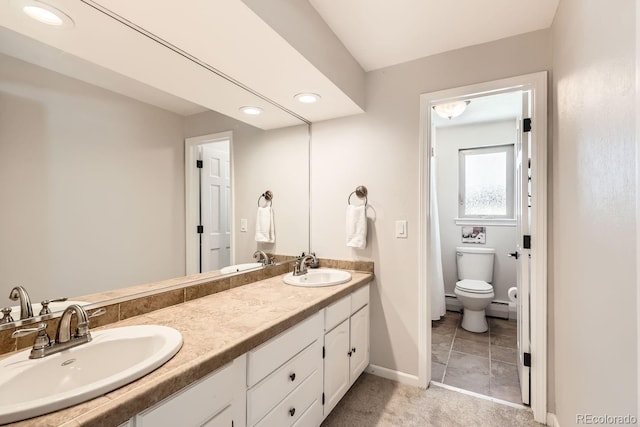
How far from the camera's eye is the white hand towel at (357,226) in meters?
2.14

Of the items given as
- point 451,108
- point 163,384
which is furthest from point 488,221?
point 163,384

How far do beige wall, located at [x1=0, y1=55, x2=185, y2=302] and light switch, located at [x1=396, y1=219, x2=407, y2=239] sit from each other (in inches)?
56.0

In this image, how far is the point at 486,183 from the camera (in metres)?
3.59

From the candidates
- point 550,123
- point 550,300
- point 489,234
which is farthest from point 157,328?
point 489,234

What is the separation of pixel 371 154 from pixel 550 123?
1.07m

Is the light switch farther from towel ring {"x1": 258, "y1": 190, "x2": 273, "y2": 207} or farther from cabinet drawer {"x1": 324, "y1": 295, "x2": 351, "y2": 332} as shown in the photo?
towel ring {"x1": 258, "y1": 190, "x2": 273, "y2": 207}

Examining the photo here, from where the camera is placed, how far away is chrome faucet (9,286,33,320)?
94cm

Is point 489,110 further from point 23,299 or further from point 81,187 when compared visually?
point 23,299

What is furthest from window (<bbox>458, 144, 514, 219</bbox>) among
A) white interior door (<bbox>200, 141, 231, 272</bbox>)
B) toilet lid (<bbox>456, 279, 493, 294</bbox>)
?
white interior door (<bbox>200, 141, 231, 272</bbox>)

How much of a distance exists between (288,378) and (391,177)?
1.45 m

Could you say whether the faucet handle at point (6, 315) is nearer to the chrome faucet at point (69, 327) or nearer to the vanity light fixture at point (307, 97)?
the chrome faucet at point (69, 327)

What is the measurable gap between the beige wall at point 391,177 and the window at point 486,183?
2.00 metres

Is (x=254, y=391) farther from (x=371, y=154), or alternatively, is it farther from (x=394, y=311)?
(x=371, y=154)

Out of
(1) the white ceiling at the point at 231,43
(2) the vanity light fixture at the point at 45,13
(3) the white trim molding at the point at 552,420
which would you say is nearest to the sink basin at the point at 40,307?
(1) the white ceiling at the point at 231,43
